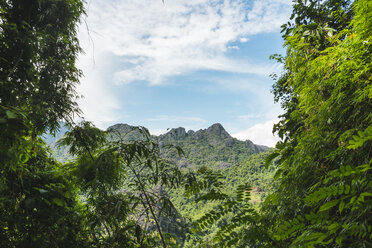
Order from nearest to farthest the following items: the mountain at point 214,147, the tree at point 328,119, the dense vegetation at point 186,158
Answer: the dense vegetation at point 186,158 < the tree at point 328,119 < the mountain at point 214,147

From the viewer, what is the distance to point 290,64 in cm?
245

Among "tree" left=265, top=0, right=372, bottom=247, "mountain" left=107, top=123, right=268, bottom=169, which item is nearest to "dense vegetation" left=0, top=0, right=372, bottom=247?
"tree" left=265, top=0, right=372, bottom=247

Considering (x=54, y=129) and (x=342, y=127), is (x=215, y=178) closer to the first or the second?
(x=342, y=127)

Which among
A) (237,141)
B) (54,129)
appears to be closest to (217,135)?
(237,141)

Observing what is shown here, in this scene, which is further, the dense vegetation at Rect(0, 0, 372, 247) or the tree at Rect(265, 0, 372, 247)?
the tree at Rect(265, 0, 372, 247)

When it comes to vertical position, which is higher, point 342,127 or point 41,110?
point 41,110

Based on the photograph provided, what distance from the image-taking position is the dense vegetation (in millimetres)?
1062

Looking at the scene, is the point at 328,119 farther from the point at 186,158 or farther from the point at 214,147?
the point at 214,147

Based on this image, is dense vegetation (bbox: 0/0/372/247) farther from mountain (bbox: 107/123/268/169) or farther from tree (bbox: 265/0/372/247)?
mountain (bbox: 107/123/268/169)

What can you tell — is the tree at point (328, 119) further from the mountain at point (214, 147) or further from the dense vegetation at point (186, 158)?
the mountain at point (214, 147)

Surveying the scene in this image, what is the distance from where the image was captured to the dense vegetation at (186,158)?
1062 millimetres

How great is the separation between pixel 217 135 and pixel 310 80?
365ft

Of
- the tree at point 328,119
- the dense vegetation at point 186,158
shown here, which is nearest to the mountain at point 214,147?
the dense vegetation at point 186,158

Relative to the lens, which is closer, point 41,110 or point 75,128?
point 41,110
